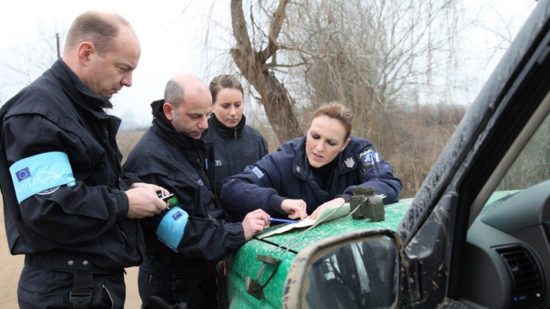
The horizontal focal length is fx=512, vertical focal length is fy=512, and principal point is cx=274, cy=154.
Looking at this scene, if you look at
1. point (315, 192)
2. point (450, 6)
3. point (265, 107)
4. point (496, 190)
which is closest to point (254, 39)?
point (265, 107)

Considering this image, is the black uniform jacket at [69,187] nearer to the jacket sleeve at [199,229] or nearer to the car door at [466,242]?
the jacket sleeve at [199,229]

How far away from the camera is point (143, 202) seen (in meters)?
2.11

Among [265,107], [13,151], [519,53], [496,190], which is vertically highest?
[519,53]

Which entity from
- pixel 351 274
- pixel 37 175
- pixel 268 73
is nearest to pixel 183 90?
pixel 37 175

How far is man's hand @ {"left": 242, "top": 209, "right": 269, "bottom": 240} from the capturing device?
2.32 meters

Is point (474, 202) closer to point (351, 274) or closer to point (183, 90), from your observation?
point (351, 274)

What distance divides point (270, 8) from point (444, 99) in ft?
12.7

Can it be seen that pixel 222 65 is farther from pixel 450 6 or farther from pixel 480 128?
pixel 480 128

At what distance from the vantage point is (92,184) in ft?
6.93

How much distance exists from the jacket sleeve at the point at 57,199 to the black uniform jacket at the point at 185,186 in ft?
1.38

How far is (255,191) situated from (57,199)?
1058mm

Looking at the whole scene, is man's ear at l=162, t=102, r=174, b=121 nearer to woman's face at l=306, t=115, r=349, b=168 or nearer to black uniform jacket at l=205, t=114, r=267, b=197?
woman's face at l=306, t=115, r=349, b=168

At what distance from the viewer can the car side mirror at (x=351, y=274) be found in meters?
A: 1.04

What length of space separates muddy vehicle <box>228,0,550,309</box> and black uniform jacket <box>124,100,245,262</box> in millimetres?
1192
